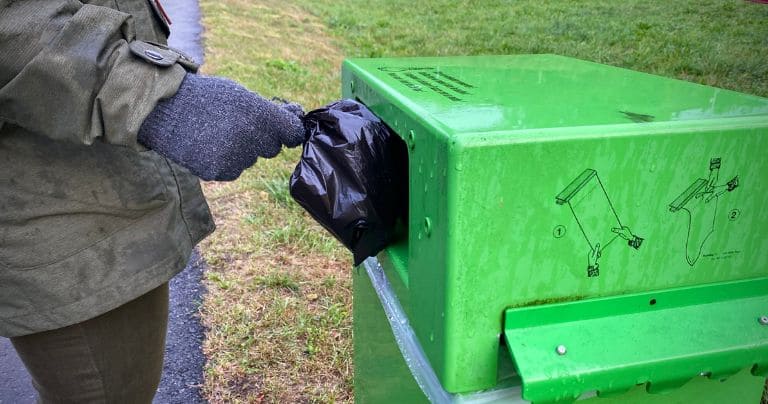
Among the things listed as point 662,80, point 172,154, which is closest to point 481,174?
point 172,154

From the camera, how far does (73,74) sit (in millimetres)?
974

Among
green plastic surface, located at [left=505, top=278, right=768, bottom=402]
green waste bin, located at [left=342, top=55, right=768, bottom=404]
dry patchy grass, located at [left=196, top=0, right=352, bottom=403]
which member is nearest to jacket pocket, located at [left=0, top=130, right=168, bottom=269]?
green waste bin, located at [left=342, top=55, right=768, bottom=404]

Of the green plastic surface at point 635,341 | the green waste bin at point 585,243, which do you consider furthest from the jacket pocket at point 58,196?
the green plastic surface at point 635,341

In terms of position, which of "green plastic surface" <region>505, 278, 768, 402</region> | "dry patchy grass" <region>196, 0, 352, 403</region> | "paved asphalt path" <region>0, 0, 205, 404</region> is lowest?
"paved asphalt path" <region>0, 0, 205, 404</region>

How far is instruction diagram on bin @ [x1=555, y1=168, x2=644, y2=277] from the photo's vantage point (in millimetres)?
922

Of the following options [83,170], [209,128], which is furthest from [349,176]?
[83,170]

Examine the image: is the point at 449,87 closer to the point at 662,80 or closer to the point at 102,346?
the point at 662,80

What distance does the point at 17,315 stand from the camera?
1.18 m

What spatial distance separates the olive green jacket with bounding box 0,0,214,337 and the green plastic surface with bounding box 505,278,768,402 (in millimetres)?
692

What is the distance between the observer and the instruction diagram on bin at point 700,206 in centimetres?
97

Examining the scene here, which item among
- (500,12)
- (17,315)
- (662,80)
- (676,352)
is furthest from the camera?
(500,12)

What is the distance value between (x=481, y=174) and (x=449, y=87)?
411 mm

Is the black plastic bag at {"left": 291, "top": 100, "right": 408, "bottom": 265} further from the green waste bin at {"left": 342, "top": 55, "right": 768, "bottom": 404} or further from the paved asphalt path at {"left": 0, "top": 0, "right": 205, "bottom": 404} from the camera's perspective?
the paved asphalt path at {"left": 0, "top": 0, "right": 205, "bottom": 404}

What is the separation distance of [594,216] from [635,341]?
21cm
